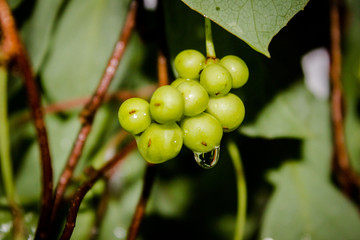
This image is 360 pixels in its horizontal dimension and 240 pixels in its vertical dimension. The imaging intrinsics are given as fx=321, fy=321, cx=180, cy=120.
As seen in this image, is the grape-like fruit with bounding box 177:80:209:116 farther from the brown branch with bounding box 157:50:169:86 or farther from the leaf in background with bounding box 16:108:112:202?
the leaf in background with bounding box 16:108:112:202

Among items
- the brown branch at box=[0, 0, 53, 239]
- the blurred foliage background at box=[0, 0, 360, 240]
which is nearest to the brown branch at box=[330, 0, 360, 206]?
the blurred foliage background at box=[0, 0, 360, 240]

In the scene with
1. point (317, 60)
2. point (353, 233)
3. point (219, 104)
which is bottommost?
point (353, 233)

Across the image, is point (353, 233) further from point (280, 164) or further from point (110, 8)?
point (110, 8)

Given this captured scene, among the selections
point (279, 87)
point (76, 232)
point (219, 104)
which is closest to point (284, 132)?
point (279, 87)

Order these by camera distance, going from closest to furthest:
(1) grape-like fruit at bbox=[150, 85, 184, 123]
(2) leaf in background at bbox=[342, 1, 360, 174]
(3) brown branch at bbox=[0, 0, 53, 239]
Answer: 1. (1) grape-like fruit at bbox=[150, 85, 184, 123]
2. (3) brown branch at bbox=[0, 0, 53, 239]
3. (2) leaf in background at bbox=[342, 1, 360, 174]

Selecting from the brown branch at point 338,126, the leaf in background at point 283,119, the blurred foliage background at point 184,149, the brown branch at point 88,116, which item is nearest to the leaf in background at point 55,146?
the blurred foliage background at point 184,149
